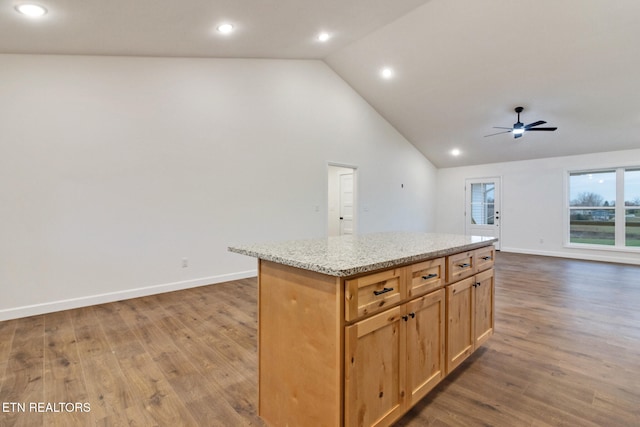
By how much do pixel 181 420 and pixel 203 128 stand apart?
3.60 m

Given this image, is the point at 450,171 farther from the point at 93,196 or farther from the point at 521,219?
the point at 93,196

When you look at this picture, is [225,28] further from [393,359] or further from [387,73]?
[393,359]

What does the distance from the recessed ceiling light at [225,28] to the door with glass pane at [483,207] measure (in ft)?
23.6

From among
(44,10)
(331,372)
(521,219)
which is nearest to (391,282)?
(331,372)

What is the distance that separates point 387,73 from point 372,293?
5.17 metres

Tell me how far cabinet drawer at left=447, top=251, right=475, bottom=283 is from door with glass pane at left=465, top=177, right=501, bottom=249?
22.0 feet

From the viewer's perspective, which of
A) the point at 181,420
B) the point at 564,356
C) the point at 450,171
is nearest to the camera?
the point at 181,420

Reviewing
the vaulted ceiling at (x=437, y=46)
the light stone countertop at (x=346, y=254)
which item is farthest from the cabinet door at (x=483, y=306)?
the vaulted ceiling at (x=437, y=46)


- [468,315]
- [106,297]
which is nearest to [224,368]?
[468,315]

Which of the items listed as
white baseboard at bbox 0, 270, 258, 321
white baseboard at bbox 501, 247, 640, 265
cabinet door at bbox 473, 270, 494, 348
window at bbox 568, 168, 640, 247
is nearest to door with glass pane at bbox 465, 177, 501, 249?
white baseboard at bbox 501, 247, 640, 265

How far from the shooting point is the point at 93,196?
3.56m

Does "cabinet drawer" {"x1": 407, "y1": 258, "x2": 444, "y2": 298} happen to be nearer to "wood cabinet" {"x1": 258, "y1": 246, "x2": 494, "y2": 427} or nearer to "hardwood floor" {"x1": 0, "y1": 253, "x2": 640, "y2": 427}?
"wood cabinet" {"x1": 258, "y1": 246, "x2": 494, "y2": 427}

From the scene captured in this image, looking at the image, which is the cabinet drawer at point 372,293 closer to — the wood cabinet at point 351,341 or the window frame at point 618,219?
the wood cabinet at point 351,341

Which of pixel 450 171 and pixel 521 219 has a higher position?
pixel 450 171
